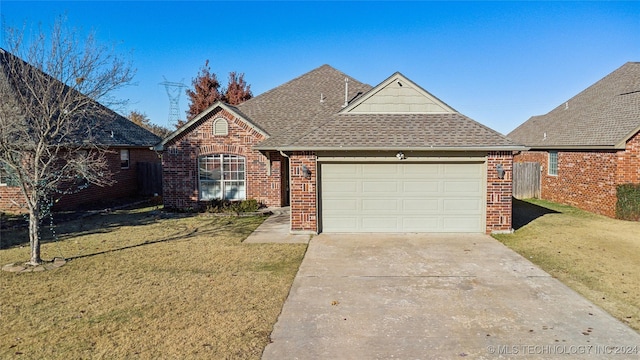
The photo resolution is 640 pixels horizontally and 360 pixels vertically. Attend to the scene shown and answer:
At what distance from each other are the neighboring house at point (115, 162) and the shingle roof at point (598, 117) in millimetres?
18357

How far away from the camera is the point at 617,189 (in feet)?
45.9

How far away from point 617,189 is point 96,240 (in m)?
17.2

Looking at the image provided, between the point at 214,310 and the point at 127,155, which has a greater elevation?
the point at 127,155

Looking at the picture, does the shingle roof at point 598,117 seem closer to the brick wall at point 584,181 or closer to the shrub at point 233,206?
the brick wall at point 584,181

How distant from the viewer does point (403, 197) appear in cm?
1132

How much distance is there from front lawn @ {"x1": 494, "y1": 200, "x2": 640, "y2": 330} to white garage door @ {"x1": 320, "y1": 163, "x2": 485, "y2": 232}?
51.4 inches

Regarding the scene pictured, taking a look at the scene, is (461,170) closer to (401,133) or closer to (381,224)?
(401,133)

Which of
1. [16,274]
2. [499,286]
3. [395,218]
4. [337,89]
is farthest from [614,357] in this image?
[337,89]

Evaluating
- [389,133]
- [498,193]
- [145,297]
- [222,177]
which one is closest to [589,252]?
[498,193]

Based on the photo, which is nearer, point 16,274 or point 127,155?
point 16,274

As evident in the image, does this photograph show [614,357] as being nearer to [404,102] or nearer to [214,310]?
[214,310]

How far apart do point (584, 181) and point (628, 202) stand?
2500mm

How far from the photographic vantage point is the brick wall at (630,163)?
45.2 feet

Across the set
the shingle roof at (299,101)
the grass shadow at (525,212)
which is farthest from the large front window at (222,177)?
the grass shadow at (525,212)
